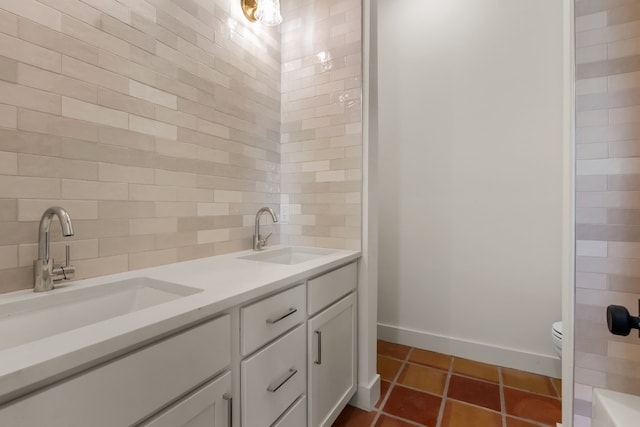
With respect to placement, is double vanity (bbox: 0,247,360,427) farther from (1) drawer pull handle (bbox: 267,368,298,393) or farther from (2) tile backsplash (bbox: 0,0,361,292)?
(2) tile backsplash (bbox: 0,0,361,292)

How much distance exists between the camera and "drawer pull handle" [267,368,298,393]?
1008 mm

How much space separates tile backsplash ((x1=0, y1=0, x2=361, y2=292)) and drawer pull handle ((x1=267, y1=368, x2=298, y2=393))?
0.69 metres

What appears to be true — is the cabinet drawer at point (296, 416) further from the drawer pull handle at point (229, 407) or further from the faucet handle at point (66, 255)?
the faucet handle at point (66, 255)

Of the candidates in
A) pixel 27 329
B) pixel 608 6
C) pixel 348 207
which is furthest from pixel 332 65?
pixel 27 329

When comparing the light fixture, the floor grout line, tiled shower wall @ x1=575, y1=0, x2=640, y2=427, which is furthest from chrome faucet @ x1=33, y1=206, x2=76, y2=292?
tiled shower wall @ x1=575, y1=0, x2=640, y2=427

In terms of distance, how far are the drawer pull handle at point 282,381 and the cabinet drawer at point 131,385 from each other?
0.27 metres

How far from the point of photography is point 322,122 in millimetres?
1800

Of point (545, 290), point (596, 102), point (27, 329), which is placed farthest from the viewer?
point (545, 290)

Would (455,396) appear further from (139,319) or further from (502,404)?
(139,319)

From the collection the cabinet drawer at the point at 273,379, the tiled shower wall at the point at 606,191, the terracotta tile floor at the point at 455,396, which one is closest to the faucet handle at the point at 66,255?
the cabinet drawer at the point at 273,379

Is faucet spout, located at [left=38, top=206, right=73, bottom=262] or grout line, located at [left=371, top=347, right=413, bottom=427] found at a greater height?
faucet spout, located at [left=38, top=206, right=73, bottom=262]

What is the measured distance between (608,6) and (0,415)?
183 centimetres

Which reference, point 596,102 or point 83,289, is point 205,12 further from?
point 596,102

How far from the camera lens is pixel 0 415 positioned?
44cm
